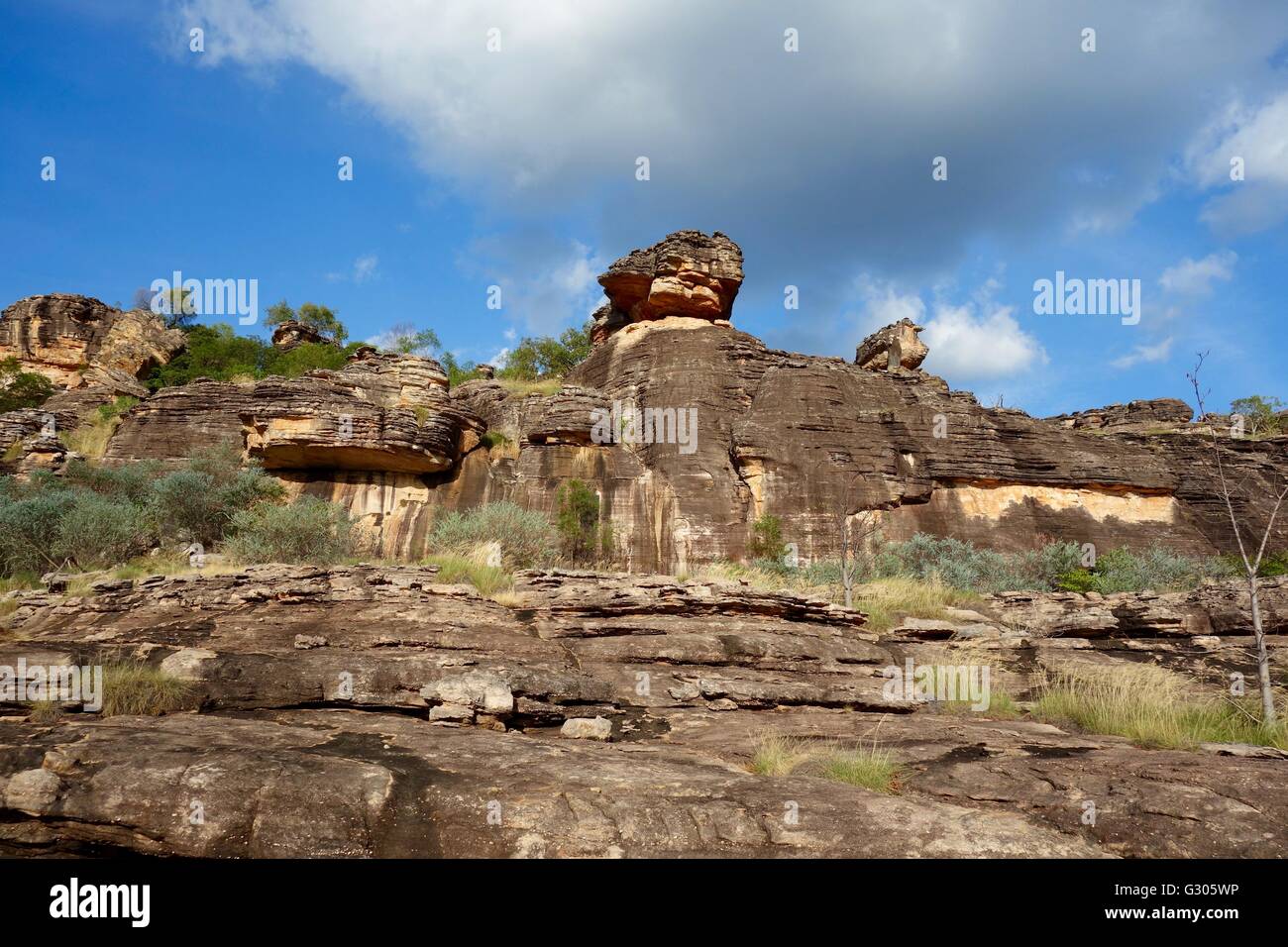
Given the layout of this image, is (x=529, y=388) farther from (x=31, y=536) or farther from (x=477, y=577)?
(x=477, y=577)

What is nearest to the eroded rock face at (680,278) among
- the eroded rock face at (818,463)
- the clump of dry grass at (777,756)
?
the eroded rock face at (818,463)

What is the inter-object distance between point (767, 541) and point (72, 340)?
128 ft

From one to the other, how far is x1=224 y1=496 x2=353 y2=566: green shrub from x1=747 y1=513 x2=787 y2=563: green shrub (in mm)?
12879

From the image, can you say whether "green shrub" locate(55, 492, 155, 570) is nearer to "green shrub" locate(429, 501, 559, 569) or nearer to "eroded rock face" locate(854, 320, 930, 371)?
"green shrub" locate(429, 501, 559, 569)

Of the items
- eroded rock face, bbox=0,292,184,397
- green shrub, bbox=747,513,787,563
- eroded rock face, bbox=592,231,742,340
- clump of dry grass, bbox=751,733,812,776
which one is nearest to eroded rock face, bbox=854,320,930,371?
eroded rock face, bbox=592,231,742,340

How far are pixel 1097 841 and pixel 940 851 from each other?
1.25 meters

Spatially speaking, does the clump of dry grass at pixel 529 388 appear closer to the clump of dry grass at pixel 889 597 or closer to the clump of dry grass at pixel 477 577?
the clump of dry grass at pixel 889 597

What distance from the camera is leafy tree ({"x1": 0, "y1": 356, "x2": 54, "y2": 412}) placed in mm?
32375

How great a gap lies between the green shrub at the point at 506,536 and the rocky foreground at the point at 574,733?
540 centimetres

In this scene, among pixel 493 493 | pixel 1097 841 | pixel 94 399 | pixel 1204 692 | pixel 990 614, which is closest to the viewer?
pixel 1097 841

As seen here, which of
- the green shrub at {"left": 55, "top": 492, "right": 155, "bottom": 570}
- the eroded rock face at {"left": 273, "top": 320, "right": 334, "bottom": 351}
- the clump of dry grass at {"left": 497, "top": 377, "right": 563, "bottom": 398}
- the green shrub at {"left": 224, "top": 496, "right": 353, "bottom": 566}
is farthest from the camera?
the eroded rock face at {"left": 273, "top": 320, "right": 334, "bottom": 351}

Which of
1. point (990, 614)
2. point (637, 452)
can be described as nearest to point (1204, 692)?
point (990, 614)
